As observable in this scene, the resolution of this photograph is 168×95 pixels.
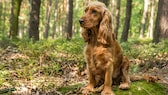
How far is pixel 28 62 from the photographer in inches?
365

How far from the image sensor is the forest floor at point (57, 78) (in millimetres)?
6250

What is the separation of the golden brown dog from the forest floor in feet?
1.04

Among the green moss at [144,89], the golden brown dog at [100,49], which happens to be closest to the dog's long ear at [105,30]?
the golden brown dog at [100,49]

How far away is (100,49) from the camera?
5.27 m

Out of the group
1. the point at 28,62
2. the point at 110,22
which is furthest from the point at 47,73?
the point at 110,22

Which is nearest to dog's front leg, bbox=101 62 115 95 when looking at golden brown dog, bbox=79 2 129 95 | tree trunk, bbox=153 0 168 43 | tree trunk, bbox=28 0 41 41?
golden brown dog, bbox=79 2 129 95

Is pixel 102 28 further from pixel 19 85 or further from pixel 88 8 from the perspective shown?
pixel 19 85

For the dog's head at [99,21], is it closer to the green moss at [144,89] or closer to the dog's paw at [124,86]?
the dog's paw at [124,86]

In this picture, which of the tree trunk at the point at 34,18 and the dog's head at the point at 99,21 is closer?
the dog's head at the point at 99,21

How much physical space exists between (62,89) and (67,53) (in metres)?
5.16

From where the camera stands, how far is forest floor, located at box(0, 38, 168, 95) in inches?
246

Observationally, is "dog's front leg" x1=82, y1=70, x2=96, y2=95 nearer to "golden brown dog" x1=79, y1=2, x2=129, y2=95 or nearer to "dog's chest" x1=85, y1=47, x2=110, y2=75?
"golden brown dog" x1=79, y1=2, x2=129, y2=95

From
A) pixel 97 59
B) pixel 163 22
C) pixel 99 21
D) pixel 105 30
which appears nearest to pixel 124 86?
pixel 97 59

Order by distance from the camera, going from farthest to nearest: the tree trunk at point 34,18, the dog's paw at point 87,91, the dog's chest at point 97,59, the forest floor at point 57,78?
the tree trunk at point 34,18, the forest floor at point 57,78, the dog's paw at point 87,91, the dog's chest at point 97,59
